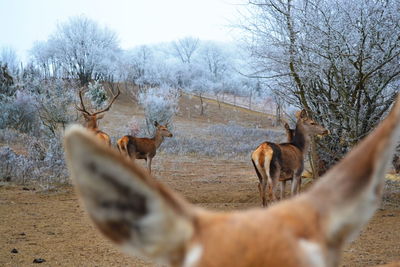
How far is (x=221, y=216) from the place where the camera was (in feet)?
4.49

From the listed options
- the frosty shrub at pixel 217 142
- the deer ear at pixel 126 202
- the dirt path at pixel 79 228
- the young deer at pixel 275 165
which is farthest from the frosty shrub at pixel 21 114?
the deer ear at pixel 126 202

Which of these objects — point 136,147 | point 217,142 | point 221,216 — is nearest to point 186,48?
point 217,142

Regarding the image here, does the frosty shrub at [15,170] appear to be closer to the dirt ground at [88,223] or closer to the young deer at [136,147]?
the dirt ground at [88,223]

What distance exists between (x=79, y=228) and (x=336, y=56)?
6352 millimetres

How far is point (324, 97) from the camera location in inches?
490

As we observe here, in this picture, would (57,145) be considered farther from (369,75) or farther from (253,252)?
(253,252)

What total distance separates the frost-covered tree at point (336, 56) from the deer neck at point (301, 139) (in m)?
0.71

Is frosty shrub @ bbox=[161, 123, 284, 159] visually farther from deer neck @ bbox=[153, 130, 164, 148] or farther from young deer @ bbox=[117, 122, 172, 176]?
young deer @ bbox=[117, 122, 172, 176]

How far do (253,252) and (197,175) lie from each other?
1647 centimetres

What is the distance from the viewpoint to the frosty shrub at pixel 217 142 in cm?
2654

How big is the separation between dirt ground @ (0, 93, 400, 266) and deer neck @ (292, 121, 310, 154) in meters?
1.69

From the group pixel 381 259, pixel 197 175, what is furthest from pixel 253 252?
pixel 197 175

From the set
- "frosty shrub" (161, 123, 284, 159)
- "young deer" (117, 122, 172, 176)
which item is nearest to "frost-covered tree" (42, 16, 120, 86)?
"frosty shrub" (161, 123, 284, 159)

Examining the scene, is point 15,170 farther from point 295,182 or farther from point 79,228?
point 295,182
